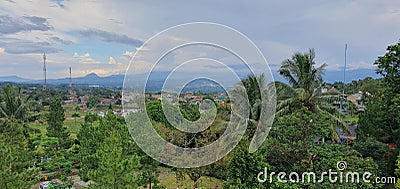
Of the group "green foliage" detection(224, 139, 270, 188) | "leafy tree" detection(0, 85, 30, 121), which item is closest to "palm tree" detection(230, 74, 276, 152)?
"green foliage" detection(224, 139, 270, 188)

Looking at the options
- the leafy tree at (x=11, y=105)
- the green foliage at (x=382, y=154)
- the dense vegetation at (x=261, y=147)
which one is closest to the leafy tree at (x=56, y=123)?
the dense vegetation at (x=261, y=147)

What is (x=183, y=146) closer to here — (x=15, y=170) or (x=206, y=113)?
(x=206, y=113)

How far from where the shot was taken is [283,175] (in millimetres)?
6543

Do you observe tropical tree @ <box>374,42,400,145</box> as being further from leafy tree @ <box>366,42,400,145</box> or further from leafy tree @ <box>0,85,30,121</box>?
leafy tree @ <box>0,85,30,121</box>

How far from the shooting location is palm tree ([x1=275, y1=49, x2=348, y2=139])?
9469 mm

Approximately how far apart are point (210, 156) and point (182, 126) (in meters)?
2.15

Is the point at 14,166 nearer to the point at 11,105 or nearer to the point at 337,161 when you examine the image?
the point at 337,161

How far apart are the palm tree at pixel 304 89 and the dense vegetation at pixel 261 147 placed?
0.10ft

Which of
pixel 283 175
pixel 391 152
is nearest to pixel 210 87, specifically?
pixel 283 175
